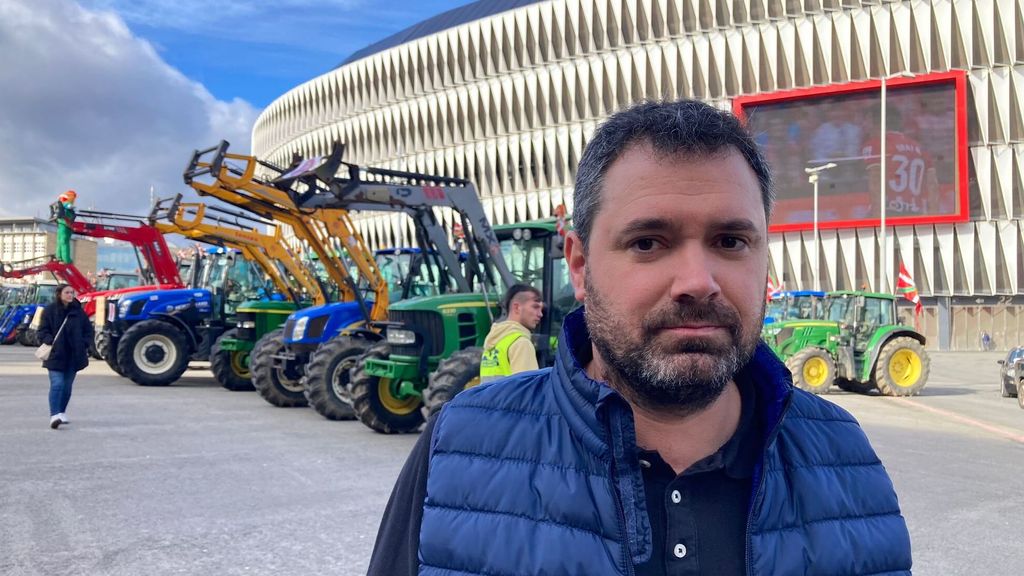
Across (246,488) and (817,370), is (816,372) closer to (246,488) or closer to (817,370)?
(817,370)

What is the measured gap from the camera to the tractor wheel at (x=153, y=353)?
17641mm

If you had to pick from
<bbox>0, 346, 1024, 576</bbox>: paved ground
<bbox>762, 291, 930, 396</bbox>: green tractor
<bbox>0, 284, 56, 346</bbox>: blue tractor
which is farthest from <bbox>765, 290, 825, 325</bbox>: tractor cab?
<bbox>0, 284, 56, 346</bbox>: blue tractor

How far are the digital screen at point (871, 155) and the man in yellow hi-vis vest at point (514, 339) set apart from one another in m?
36.6

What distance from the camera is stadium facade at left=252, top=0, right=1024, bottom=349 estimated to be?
42625 millimetres

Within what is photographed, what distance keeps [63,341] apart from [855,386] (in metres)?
15.7

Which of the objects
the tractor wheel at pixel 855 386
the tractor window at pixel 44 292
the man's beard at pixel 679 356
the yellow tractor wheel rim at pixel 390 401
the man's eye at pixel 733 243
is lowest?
the tractor wheel at pixel 855 386

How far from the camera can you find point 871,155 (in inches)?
1666

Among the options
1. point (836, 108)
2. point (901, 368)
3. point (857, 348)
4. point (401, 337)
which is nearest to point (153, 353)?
point (401, 337)

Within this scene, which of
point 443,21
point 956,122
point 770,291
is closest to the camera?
point 770,291

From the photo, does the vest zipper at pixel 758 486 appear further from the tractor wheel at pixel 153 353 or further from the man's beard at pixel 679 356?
the tractor wheel at pixel 153 353

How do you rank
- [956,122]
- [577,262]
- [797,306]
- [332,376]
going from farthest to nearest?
1. [956,122]
2. [797,306]
3. [332,376]
4. [577,262]

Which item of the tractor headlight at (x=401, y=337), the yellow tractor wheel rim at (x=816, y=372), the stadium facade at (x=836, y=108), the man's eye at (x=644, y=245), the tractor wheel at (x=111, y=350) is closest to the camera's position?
the man's eye at (x=644, y=245)

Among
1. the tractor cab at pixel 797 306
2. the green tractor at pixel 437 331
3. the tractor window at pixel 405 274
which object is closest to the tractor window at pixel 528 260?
the green tractor at pixel 437 331

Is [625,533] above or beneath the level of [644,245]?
beneath
